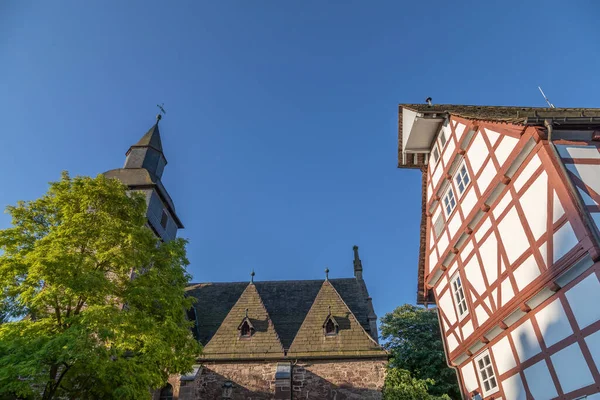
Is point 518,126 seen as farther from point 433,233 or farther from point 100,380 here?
point 100,380

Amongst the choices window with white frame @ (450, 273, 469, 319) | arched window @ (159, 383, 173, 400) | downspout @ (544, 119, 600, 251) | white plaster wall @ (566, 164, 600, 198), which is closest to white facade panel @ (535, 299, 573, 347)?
downspout @ (544, 119, 600, 251)

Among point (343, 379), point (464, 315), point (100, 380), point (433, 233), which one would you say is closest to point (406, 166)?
point (433, 233)

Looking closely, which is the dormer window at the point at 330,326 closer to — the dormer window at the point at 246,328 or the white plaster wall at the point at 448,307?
the dormer window at the point at 246,328

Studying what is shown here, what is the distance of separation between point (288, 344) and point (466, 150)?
13849mm

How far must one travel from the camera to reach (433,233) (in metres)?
14.6

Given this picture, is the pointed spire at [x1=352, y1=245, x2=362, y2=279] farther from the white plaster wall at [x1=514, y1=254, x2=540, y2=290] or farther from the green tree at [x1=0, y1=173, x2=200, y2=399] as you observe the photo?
the white plaster wall at [x1=514, y1=254, x2=540, y2=290]

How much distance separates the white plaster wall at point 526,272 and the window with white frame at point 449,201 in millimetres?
4038

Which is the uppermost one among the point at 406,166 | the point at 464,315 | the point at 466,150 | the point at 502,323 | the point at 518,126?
the point at 406,166

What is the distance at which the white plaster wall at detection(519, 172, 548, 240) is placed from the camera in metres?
8.19

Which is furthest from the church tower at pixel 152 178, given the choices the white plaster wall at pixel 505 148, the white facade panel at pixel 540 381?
the white facade panel at pixel 540 381

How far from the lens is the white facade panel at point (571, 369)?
7009 millimetres

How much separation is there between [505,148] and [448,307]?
6333mm

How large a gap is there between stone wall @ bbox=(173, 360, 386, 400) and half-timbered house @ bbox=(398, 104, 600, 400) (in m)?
5.83

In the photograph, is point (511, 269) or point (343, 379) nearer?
point (511, 269)
